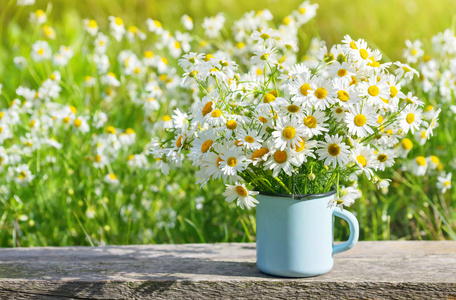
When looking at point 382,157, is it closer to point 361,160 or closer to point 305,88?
point 361,160

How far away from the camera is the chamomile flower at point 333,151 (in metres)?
1.15

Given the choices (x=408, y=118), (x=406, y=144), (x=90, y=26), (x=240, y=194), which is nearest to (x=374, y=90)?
(x=408, y=118)

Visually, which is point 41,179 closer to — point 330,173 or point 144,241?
point 144,241

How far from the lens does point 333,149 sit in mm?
1153

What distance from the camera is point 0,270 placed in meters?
1.48

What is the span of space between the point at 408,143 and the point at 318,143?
74cm

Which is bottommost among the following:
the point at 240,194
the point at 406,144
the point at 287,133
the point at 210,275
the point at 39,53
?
the point at 210,275

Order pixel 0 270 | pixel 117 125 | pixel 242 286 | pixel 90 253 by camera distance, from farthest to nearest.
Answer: pixel 117 125, pixel 90 253, pixel 0 270, pixel 242 286

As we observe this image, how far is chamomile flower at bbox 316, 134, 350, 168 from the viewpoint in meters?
1.15

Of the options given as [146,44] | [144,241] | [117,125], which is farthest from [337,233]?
[146,44]

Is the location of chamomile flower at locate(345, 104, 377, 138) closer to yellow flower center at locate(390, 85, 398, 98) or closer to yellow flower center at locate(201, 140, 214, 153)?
yellow flower center at locate(390, 85, 398, 98)

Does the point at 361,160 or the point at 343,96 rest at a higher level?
the point at 343,96

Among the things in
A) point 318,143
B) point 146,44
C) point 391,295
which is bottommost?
point 391,295

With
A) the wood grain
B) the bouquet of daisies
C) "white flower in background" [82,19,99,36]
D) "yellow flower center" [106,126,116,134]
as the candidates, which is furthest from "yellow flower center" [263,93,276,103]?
"white flower in background" [82,19,99,36]
